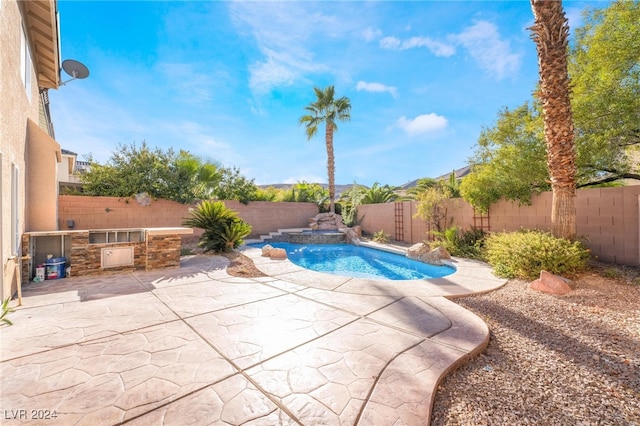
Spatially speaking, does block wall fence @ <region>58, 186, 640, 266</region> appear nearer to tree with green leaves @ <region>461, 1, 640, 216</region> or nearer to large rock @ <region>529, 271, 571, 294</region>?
tree with green leaves @ <region>461, 1, 640, 216</region>

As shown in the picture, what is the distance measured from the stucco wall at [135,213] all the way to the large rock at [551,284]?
42.6ft

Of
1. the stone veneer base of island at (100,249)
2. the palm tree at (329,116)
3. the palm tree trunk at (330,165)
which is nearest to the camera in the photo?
the stone veneer base of island at (100,249)

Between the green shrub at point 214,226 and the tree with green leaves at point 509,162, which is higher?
the tree with green leaves at point 509,162

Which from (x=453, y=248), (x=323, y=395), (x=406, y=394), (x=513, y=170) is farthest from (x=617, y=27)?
(x=323, y=395)

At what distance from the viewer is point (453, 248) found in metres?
8.92

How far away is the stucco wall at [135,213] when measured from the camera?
380 inches

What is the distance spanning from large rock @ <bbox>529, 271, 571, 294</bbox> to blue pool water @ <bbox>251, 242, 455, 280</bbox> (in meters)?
2.22

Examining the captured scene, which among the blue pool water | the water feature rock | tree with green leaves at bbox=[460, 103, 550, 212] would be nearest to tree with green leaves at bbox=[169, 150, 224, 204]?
the blue pool water

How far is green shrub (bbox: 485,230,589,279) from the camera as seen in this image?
17.1 ft

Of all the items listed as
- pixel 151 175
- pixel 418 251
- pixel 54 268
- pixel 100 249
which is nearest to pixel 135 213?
pixel 151 175

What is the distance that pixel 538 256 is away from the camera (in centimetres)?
539

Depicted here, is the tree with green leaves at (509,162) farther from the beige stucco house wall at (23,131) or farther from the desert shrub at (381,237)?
the beige stucco house wall at (23,131)

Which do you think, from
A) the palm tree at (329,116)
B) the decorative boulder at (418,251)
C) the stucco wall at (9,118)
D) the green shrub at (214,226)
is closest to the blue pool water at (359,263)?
the decorative boulder at (418,251)

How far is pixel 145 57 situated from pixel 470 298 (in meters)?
12.6
